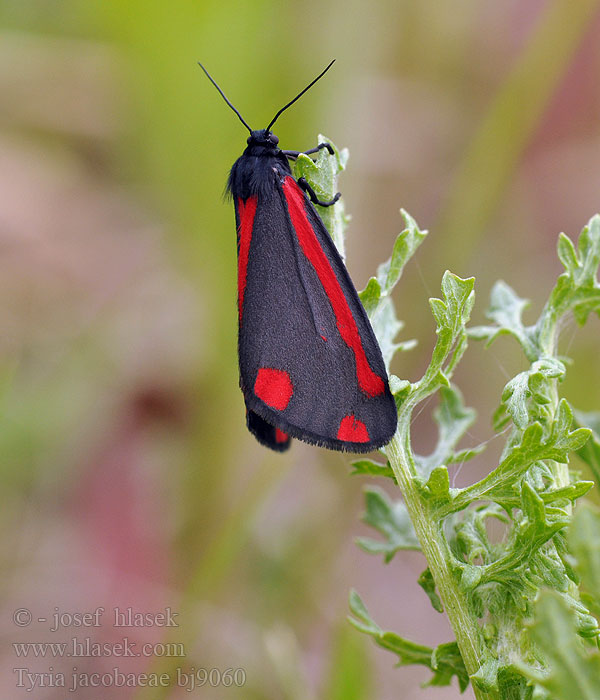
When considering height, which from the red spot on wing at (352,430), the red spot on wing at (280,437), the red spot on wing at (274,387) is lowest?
the red spot on wing at (352,430)

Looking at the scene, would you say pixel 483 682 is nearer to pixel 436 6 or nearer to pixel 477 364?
pixel 477 364

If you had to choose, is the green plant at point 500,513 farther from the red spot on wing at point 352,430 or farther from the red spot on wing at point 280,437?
the red spot on wing at point 280,437

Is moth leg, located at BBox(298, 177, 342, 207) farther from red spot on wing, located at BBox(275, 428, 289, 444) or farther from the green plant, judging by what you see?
red spot on wing, located at BBox(275, 428, 289, 444)

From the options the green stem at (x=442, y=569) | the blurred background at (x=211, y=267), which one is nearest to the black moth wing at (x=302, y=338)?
the green stem at (x=442, y=569)

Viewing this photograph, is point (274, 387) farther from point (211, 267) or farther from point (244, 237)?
point (211, 267)

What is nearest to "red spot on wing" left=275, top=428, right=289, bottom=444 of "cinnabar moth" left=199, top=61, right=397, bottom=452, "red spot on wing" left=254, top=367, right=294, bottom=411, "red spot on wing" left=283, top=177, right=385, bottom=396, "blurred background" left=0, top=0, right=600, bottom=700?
"cinnabar moth" left=199, top=61, right=397, bottom=452

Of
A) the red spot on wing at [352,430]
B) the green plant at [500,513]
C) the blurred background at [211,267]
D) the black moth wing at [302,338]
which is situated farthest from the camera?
the blurred background at [211,267]

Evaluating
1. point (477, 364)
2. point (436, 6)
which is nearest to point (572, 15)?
point (436, 6)
